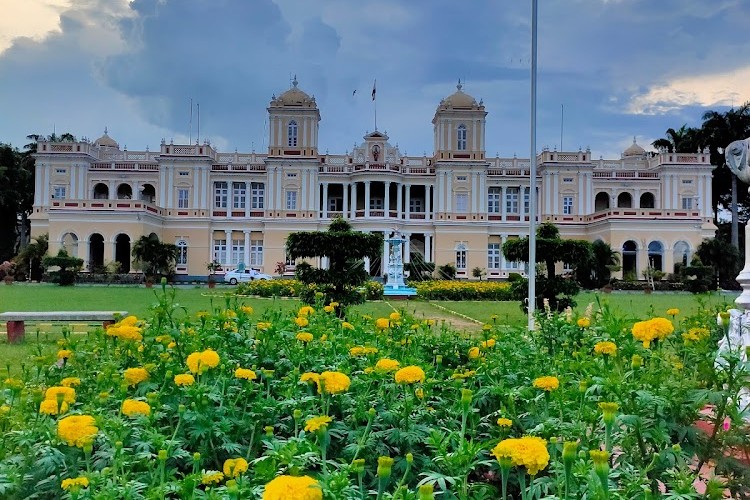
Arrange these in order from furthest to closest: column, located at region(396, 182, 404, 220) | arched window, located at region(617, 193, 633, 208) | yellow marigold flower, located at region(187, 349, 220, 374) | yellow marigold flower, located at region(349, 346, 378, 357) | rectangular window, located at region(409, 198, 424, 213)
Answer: arched window, located at region(617, 193, 633, 208) < rectangular window, located at region(409, 198, 424, 213) < column, located at region(396, 182, 404, 220) < yellow marigold flower, located at region(349, 346, 378, 357) < yellow marigold flower, located at region(187, 349, 220, 374)

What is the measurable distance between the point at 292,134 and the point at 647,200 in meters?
21.8

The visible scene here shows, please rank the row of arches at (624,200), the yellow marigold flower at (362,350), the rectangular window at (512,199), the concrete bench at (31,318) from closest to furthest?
1. the yellow marigold flower at (362,350)
2. the concrete bench at (31,318)
3. the rectangular window at (512,199)
4. the row of arches at (624,200)

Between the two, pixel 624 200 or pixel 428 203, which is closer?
pixel 428 203

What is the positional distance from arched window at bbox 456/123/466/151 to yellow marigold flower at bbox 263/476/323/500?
1330 inches

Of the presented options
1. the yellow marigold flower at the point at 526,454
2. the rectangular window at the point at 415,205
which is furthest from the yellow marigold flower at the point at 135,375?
the rectangular window at the point at 415,205

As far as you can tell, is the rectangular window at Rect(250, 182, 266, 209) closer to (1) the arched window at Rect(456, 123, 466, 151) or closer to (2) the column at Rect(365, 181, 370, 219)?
(2) the column at Rect(365, 181, 370, 219)

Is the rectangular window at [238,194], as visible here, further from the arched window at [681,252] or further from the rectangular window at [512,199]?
the arched window at [681,252]

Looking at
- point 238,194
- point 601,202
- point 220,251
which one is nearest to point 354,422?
point 220,251

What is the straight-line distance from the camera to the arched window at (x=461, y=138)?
3403 centimetres

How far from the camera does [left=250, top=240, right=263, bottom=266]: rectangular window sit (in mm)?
33312

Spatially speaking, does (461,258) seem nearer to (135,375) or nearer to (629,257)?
(629,257)

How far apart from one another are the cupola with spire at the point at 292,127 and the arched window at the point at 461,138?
26.4 ft

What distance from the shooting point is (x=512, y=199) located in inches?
1404

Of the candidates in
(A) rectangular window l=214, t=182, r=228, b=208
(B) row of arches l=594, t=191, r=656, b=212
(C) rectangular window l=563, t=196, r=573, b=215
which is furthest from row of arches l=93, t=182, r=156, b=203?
(B) row of arches l=594, t=191, r=656, b=212
